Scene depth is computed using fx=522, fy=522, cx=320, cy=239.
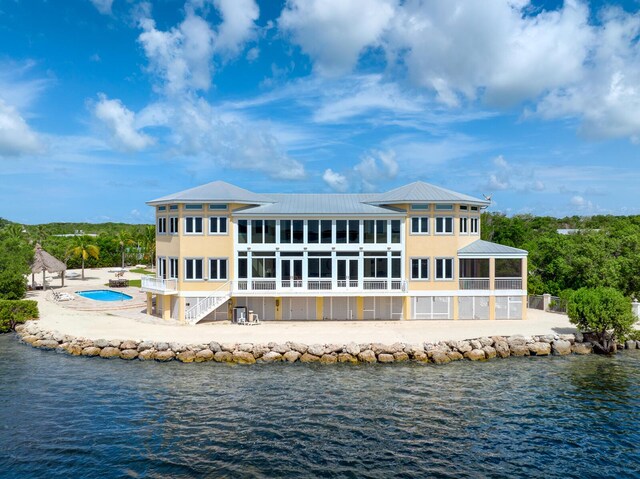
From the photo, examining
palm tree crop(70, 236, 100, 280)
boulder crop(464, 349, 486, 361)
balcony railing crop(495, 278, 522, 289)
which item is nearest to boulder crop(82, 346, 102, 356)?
boulder crop(464, 349, 486, 361)

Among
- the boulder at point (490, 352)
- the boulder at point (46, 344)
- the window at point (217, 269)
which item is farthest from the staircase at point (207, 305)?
the boulder at point (490, 352)

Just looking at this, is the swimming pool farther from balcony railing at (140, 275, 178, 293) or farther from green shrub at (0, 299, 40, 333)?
balcony railing at (140, 275, 178, 293)

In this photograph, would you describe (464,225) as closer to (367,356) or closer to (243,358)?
(367,356)

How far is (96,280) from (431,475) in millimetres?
52477

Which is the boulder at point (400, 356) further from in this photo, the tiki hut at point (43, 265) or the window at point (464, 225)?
the tiki hut at point (43, 265)

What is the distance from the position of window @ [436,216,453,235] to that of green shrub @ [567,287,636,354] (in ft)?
29.7

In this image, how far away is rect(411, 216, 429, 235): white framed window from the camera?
3450 cm

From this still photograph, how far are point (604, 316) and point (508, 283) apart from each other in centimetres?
743

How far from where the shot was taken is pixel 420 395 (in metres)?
21.5

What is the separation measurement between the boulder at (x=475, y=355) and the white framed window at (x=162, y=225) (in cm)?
2089

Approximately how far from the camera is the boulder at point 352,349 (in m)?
26.5

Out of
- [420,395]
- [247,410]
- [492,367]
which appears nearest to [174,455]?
[247,410]

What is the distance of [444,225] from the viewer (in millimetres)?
34594

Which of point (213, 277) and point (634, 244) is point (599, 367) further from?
point (213, 277)
